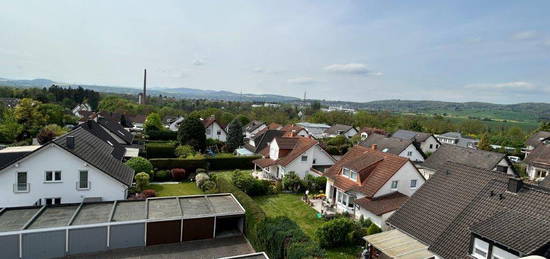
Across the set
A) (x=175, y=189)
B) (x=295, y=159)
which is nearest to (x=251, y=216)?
(x=175, y=189)

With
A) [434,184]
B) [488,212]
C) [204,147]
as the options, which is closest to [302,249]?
[488,212]

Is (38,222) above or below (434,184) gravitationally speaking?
below

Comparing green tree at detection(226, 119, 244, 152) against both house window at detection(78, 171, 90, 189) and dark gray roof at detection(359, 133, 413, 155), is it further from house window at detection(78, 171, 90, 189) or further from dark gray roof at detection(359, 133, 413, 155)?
house window at detection(78, 171, 90, 189)

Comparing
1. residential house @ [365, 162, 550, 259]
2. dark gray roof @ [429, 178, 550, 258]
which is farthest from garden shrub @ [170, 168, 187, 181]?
dark gray roof @ [429, 178, 550, 258]

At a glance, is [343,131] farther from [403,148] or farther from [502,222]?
[502,222]

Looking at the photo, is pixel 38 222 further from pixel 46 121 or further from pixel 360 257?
pixel 46 121

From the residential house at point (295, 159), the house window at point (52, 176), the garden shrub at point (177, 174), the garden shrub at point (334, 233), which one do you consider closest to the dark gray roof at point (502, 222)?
the garden shrub at point (334, 233)

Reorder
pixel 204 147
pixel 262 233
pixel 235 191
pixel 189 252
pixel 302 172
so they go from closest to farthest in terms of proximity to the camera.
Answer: pixel 262 233 → pixel 189 252 → pixel 235 191 → pixel 302 172 → pixel 204 147
